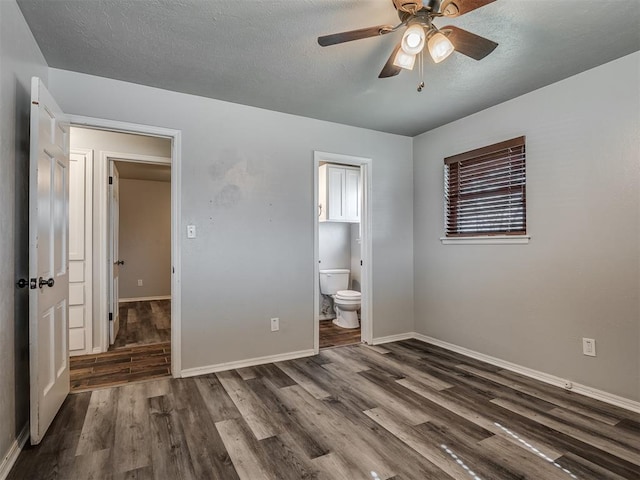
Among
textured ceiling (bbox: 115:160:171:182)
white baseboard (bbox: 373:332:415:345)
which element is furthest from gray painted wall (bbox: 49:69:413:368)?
textured ceiling (bbox: 115:160:171:182)

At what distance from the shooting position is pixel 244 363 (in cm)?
315

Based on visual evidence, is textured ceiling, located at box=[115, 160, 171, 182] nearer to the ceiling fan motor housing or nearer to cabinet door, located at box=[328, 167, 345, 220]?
cabinet door, located at box=[328, 167, 345, 220]

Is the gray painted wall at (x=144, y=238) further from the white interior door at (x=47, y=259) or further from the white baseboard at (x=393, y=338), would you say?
the white baseboard at (x=393, y=338)

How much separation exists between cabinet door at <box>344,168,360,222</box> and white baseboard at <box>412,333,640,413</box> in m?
1.97

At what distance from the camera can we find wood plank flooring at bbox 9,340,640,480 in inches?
67.7

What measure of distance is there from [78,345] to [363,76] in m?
3.66

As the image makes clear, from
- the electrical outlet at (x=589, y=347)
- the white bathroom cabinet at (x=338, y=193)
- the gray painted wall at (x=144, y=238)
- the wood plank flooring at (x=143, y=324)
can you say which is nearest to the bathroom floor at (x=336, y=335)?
the white bathroom cabinet at (x=338, y=193)

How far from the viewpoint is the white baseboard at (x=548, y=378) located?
233cm

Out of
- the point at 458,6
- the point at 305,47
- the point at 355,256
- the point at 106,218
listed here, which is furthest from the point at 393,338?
the point at 106,218

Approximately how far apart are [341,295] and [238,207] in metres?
2.03

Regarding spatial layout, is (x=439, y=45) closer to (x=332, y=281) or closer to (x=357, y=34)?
(x=357, y=34)

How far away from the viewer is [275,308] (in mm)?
3316

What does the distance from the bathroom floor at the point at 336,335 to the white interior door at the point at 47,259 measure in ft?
7.69

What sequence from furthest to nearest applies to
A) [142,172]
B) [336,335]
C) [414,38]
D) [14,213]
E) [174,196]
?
[142,172]
[336,335]
[174,196]
[14,213]
[414,38]
